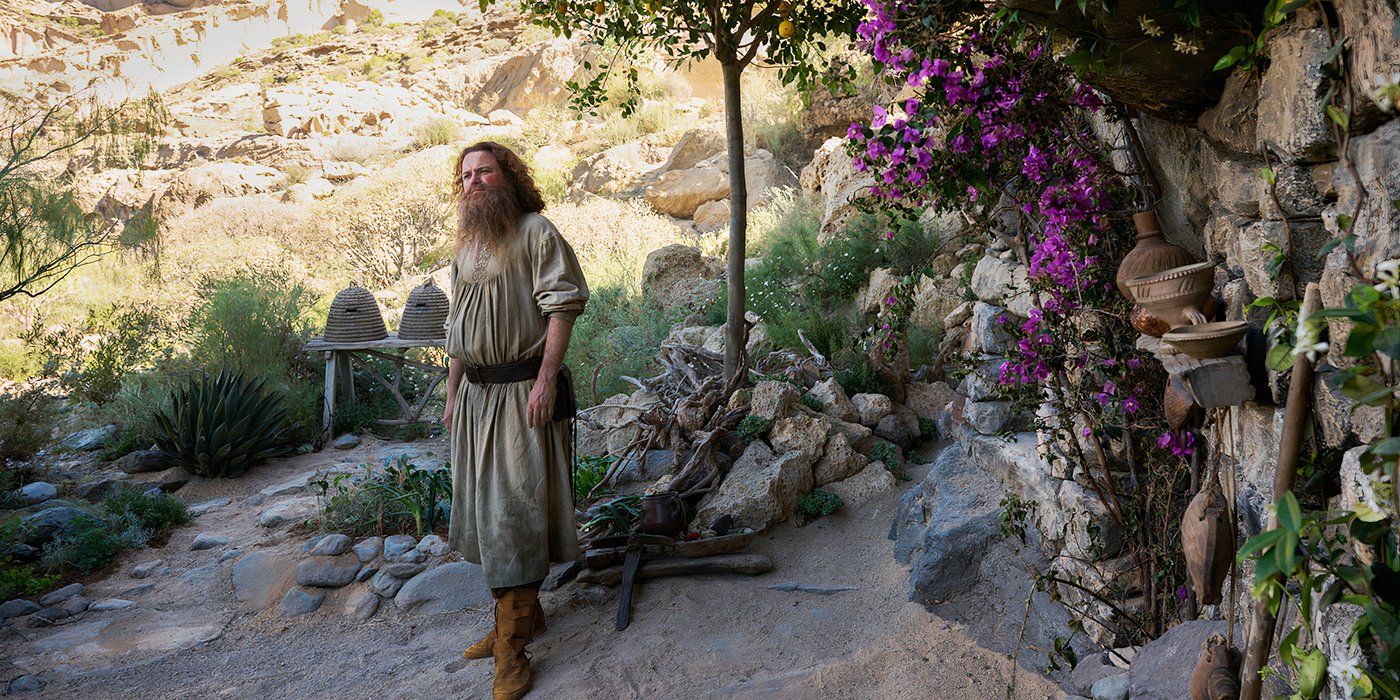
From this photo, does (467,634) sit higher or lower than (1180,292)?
lower

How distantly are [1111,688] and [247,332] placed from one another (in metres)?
8.15

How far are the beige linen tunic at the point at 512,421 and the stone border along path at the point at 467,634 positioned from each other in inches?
19.3

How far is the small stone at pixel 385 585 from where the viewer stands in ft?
13.1

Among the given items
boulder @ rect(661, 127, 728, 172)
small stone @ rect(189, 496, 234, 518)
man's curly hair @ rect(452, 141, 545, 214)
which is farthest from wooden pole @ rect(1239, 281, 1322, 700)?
boulder @ rect(661, 127, 728, 172)

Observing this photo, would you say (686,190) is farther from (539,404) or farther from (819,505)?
(539,404)

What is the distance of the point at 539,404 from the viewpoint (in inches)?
124

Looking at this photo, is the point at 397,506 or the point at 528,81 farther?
the point at 528,81

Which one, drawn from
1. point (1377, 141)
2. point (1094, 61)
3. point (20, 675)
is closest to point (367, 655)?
point (20, 675)

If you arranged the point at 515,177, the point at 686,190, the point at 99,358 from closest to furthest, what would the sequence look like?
the point at 515,177
the point at 99,358
the point at 686,190

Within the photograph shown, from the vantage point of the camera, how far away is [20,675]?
3389 millimetres

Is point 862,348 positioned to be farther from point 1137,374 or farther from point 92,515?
point 92,515

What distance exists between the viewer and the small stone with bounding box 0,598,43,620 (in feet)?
12.9

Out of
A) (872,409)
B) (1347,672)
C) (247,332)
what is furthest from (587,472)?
(247,332)

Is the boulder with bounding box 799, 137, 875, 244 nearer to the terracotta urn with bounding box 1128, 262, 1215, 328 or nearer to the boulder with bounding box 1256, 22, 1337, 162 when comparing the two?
the terracotta urn with bounding box 1128, 262, 1215, 328
